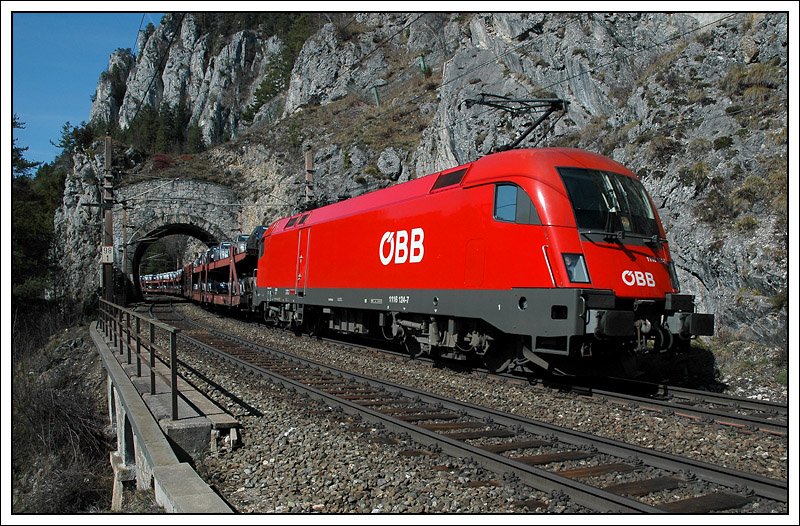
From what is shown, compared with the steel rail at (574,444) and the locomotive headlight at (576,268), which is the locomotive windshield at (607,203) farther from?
the steel rail at (574,444)

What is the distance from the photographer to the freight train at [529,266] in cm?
854

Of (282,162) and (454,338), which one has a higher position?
(282,162)

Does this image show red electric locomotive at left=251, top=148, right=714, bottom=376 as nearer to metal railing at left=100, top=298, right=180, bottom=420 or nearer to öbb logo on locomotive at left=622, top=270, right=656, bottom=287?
öbb logo on locomotive at left=622, top=270, right=656, bottom=287

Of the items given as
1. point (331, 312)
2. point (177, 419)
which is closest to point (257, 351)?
point (331, 312)

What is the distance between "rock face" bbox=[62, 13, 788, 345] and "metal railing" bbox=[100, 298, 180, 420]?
7008mm

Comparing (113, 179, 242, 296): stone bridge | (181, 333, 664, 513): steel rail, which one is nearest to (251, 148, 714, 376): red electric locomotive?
(181, 333, 664, 513): steel rail

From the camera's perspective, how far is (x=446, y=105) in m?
31.8

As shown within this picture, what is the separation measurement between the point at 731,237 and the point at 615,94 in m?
10.6

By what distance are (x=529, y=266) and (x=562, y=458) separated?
341 cm

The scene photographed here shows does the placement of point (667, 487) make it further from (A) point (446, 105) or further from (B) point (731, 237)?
(A) point (446, 105)

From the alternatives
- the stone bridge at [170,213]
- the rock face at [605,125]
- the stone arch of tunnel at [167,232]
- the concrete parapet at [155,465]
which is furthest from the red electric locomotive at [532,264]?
the stone bridge at [170,213]

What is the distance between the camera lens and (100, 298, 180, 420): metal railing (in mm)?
7277

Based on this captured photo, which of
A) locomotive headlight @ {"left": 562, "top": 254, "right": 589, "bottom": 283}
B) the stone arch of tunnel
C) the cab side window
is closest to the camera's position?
locomotive headlight @ {"left": 562, "top": 254, "right": 589, "bottom": 283}

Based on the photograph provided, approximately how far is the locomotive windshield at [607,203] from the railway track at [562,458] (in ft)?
10.5
